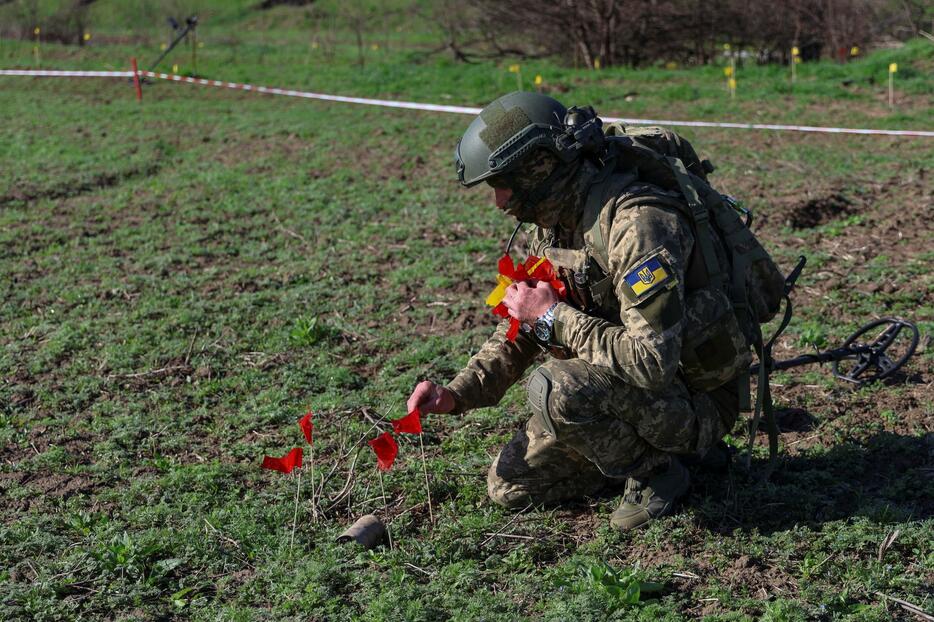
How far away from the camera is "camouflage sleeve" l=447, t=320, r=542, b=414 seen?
4223mm

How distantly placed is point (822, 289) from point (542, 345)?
126 inches

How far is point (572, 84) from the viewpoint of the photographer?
1446 centimetres

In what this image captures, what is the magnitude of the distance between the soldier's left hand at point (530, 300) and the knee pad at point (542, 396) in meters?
0.22

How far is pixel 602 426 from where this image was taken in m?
Answer: 3.85

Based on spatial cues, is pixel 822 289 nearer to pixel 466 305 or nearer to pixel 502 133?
pixel 466 305

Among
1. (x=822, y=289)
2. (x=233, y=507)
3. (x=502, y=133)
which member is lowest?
(x=233, y=507)

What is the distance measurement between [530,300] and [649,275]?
1.80 feet

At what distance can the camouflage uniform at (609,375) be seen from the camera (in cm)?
358

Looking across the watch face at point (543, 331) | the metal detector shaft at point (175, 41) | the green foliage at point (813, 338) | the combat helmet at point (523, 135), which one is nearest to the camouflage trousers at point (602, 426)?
the watch face at point (543, 331)

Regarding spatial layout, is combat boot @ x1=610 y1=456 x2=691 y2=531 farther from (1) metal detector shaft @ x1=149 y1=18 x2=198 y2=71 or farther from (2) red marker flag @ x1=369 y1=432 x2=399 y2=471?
(1) metal detector shaft @ x1=149 y1=18 x2=198 y2=71

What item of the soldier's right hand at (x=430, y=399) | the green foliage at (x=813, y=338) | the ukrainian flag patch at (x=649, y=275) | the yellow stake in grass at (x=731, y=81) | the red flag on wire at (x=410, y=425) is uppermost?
the yellow stake in grass at (x=731, y=81)

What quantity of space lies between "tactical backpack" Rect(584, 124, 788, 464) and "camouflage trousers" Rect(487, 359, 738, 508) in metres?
0.16

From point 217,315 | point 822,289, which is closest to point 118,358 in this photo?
point 217,315

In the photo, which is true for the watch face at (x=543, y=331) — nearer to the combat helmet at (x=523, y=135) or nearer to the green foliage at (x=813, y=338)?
the combat helmet at (x=523, y=135)
